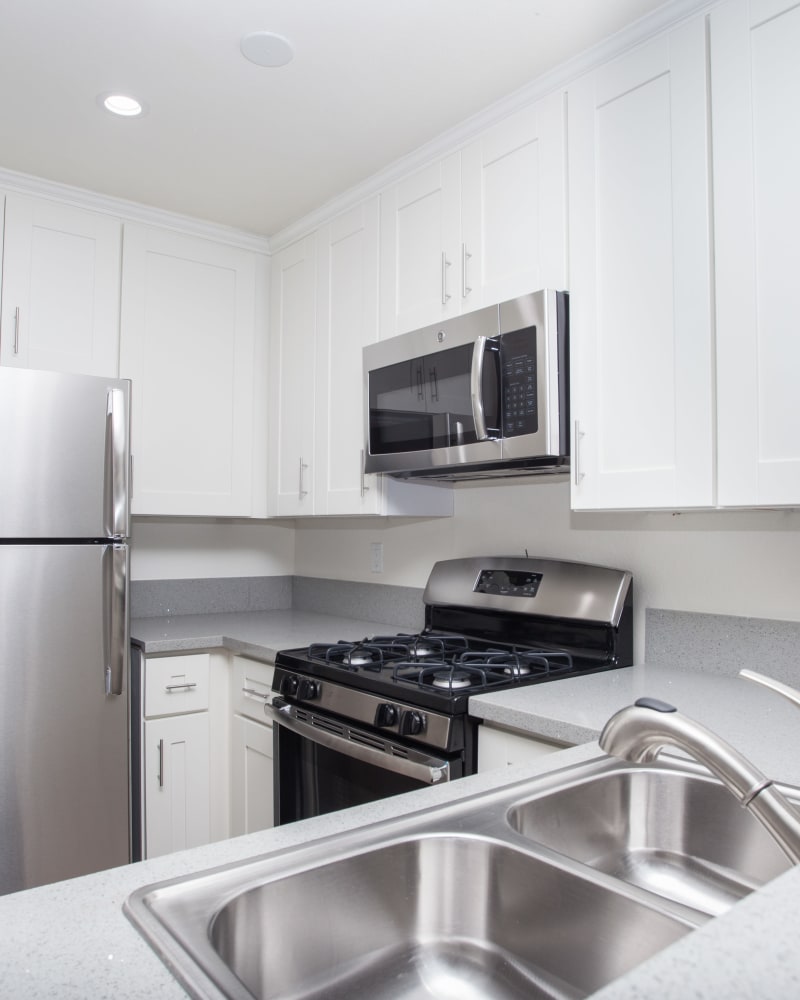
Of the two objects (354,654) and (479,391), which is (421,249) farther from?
(354,654)

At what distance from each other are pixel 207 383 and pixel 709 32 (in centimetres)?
197

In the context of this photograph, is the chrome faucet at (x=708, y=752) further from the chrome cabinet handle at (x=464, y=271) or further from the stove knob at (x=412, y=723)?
the chrome cabinet handle at (x=464, y=271)

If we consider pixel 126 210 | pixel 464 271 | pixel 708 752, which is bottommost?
pixel 708 752

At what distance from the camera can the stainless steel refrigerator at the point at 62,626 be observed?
204 centimetres

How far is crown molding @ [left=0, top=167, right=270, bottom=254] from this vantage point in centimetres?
249

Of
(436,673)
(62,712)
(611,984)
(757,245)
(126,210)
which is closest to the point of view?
(611,984)

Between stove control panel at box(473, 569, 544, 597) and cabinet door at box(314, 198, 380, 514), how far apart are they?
419mm

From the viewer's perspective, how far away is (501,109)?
2.04 meters

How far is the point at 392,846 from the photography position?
82 cm

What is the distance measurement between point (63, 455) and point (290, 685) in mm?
896

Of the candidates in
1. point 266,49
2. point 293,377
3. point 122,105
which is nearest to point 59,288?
point 122,105

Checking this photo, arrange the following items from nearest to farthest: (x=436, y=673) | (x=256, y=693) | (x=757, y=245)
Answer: (x=757, y=245) → (x=436, y=673) → (x=256, y=693)

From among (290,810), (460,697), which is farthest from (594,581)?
(290,810)

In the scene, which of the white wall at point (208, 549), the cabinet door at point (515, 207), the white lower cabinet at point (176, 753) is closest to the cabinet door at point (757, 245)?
the cabinet door at point (515, 207)
